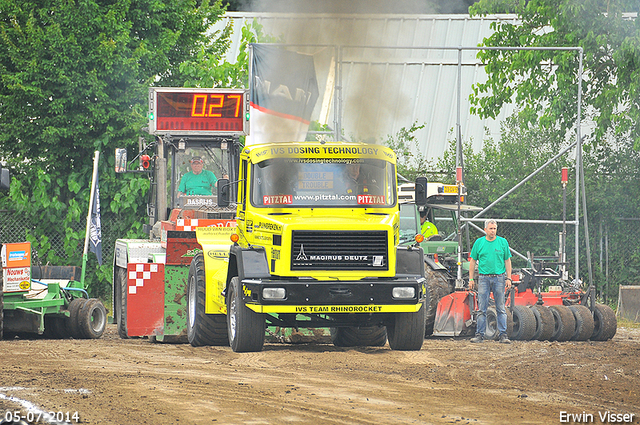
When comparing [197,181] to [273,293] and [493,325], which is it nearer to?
[273,293]

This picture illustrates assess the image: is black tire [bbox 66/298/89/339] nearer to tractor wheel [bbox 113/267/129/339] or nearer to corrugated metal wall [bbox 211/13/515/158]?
tractor wheel [bbox 113/267/129/339]

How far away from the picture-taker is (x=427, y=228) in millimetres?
16641

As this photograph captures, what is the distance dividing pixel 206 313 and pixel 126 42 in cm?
915

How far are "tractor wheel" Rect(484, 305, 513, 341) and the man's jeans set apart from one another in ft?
0.36

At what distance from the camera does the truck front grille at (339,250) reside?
11.1 meters

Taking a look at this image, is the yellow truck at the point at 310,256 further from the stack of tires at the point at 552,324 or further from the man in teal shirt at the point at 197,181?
the stack of tires at the point at 552,324

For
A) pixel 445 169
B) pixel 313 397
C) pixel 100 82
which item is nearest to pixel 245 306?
pixel 313 397

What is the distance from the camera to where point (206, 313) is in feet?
41.1

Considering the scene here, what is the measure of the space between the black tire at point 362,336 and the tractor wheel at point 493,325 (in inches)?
75.1

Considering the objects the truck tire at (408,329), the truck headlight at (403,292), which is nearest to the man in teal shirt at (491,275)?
the truck tire at (408,329)

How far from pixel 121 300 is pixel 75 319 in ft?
2.73

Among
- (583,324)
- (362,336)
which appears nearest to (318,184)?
(362,336)

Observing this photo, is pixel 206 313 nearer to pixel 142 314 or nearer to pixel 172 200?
pixel 142 314

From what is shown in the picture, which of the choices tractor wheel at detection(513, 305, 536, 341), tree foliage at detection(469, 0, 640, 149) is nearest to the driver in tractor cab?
tractor wheel at detection(513, 305, 536, 341)
